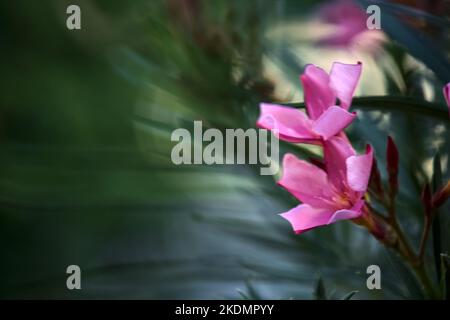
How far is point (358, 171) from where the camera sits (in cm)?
37

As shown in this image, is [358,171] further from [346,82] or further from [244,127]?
[244,127]

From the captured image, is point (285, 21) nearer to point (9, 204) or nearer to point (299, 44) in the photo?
point (299, 44)

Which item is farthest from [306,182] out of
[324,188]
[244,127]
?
[244,127]

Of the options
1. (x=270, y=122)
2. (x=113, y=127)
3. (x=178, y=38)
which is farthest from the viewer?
(x=113, y=127)

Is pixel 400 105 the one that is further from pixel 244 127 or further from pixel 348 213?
pixel 244 127

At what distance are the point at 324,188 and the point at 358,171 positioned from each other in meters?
0.04

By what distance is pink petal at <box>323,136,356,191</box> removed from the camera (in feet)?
1.26

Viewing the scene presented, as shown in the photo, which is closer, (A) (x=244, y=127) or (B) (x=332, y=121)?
(B) (x=332, y=121)

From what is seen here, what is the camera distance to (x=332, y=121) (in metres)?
0.37

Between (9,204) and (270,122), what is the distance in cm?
35

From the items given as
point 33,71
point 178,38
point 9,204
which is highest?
point 33,71

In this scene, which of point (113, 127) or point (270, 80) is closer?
point (270, 80)

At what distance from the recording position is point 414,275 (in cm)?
41
